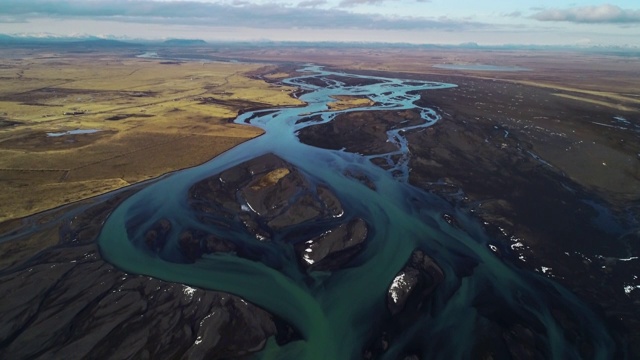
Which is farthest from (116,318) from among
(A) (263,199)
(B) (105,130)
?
(B) (105,130)

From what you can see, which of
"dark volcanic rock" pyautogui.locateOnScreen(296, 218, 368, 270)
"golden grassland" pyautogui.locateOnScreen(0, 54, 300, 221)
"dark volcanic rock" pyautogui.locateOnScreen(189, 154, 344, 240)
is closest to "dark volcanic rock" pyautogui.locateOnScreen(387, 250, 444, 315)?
"dark volcanic rock" pyautogui.locateOnScreen(296, 218, 368, 270)

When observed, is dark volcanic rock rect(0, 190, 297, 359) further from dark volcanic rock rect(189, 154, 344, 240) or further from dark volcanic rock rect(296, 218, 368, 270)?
dark volcanic rock rect(189, 154, 344, 240)

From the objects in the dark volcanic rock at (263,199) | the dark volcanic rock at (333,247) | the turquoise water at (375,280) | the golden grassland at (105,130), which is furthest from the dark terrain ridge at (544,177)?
the golden grassland at (105,130)

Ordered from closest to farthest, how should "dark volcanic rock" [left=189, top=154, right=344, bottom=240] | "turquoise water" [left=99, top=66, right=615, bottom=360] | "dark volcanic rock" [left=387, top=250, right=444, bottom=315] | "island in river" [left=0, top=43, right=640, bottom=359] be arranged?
"island in river" [left=0, top=43, right=640, bottom=359] < "turquoise water" [left=99, top=66, right=615, bottom=360] < "dark volcanic rock" [left=387, top=250, right=444, bottom=315] < "dark volcanic rock" [left=189, top=154, right=344, bottom=240]

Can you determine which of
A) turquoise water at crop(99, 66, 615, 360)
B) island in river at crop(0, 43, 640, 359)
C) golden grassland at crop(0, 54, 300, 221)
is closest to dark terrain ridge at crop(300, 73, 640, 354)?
island in river at crop(0, 43, 640, 359)

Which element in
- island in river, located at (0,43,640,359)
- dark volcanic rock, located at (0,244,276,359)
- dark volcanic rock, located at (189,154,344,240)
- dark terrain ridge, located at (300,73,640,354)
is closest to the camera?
dark volcanic rock, located at (0,244,276,359)

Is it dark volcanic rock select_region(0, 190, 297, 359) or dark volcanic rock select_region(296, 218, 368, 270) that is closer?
dark volcanic rock select_region(0, 190, 297, 359)

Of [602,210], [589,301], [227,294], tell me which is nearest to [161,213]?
[227,294]

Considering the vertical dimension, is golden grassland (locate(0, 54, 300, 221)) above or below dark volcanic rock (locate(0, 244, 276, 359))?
above
